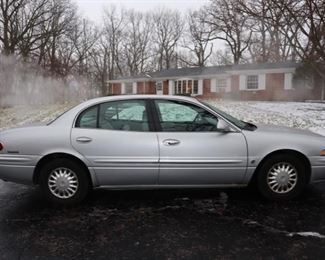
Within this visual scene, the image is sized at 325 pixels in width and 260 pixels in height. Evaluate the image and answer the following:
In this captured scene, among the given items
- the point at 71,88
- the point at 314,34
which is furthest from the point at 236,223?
the point at 71,88

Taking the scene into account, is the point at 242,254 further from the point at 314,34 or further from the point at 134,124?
the point at 314,34

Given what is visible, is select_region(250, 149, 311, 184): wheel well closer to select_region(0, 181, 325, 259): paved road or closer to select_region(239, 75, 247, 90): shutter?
select_region(0, 181, 325, 259): paved road

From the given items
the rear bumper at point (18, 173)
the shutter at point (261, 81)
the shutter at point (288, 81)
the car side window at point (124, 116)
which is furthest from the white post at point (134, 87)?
the rear bumper at point (18, 173)

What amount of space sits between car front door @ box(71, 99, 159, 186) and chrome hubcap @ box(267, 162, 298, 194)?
156 cm

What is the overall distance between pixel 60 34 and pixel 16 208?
35516 mm

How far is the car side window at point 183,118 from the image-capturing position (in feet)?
14.7

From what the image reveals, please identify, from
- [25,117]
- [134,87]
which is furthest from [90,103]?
[134,87]

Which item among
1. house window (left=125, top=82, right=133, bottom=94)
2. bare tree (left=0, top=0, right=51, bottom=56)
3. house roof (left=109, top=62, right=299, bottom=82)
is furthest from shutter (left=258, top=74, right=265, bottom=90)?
bare tree (left=0, top=0, right=51, bottom=56)

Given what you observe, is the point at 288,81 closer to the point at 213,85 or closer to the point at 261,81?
the point at 261,81

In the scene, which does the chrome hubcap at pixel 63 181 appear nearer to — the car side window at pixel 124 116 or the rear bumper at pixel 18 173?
the rear bumper at pixel 18 173

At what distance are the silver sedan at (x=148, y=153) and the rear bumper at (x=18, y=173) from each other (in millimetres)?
12

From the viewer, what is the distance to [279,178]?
4.52m

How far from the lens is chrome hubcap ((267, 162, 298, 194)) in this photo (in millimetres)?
4508

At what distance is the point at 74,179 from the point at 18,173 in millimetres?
736
